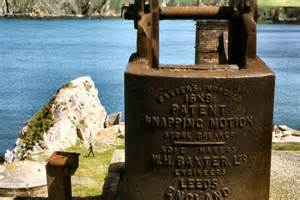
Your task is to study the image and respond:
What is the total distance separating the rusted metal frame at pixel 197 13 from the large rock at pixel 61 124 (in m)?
4.66

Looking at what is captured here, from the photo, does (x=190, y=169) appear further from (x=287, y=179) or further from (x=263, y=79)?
(x=287, y=179)

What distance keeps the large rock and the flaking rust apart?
506 centimetres

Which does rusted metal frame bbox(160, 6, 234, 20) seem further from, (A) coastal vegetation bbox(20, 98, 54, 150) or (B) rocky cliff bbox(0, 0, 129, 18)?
(B) rocky cliff bbox(0, 0, 129, 18)

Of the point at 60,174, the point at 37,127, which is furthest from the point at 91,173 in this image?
the point at 60,174

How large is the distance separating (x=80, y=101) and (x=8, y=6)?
145695 millimetres

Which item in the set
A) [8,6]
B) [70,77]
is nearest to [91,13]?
[8,6]

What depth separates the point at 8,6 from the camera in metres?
148

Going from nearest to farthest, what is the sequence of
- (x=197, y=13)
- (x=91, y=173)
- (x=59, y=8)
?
(x=197, y=13) < (x=91, y=173) < (x=59, y=8)

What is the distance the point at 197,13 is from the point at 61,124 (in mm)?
5058

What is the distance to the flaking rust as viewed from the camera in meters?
3.04

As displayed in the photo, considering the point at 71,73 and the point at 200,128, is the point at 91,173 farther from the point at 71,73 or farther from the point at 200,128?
the point at 71,73

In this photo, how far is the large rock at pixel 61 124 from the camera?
26.9 ft

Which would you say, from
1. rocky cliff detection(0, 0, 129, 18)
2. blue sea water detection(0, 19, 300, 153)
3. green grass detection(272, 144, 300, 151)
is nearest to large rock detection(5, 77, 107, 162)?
green grass detection(272, 144, 300, 151)

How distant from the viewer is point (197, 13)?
385cm
